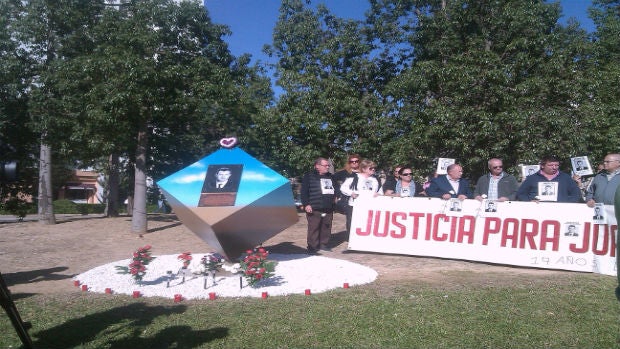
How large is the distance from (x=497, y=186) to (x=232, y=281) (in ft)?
17.0

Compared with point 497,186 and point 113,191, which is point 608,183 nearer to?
point 497,186

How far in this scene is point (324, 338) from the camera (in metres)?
4.70

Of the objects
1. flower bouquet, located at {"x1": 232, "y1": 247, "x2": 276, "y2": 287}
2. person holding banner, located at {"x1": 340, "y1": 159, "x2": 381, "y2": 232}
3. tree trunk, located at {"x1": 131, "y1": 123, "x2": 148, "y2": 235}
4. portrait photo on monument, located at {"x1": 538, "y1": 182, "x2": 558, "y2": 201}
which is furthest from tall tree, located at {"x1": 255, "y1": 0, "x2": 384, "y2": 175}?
flower bouquet, located at {"x1": 232, "y1": 247, "x2": 276, "y2": 287}

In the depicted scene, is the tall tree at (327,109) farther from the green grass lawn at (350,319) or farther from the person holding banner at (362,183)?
the green grass lawn at (350,319)

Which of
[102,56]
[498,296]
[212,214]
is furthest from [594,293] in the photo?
[102,56]

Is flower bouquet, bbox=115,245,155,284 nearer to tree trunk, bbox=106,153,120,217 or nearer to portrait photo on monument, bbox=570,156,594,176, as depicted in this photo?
portrait photo on monument, bbox=570,156,594,176

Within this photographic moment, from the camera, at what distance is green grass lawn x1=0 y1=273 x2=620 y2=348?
463 cm

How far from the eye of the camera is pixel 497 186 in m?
9.30

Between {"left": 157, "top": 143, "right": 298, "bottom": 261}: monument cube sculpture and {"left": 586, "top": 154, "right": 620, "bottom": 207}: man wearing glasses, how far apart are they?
5158mm

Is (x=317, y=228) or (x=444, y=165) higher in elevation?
(x=444, y=165)

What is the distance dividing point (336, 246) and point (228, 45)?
988 centimetres

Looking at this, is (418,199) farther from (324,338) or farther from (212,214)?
(324,338)

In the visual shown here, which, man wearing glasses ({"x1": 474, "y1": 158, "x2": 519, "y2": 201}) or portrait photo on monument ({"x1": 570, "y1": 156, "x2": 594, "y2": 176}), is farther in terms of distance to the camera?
→ portrait photo on monument ({"x1": 570, "y1": 156, "x2": 594, "y2": 176})

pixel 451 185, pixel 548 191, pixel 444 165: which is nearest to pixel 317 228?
pixel 451 185
